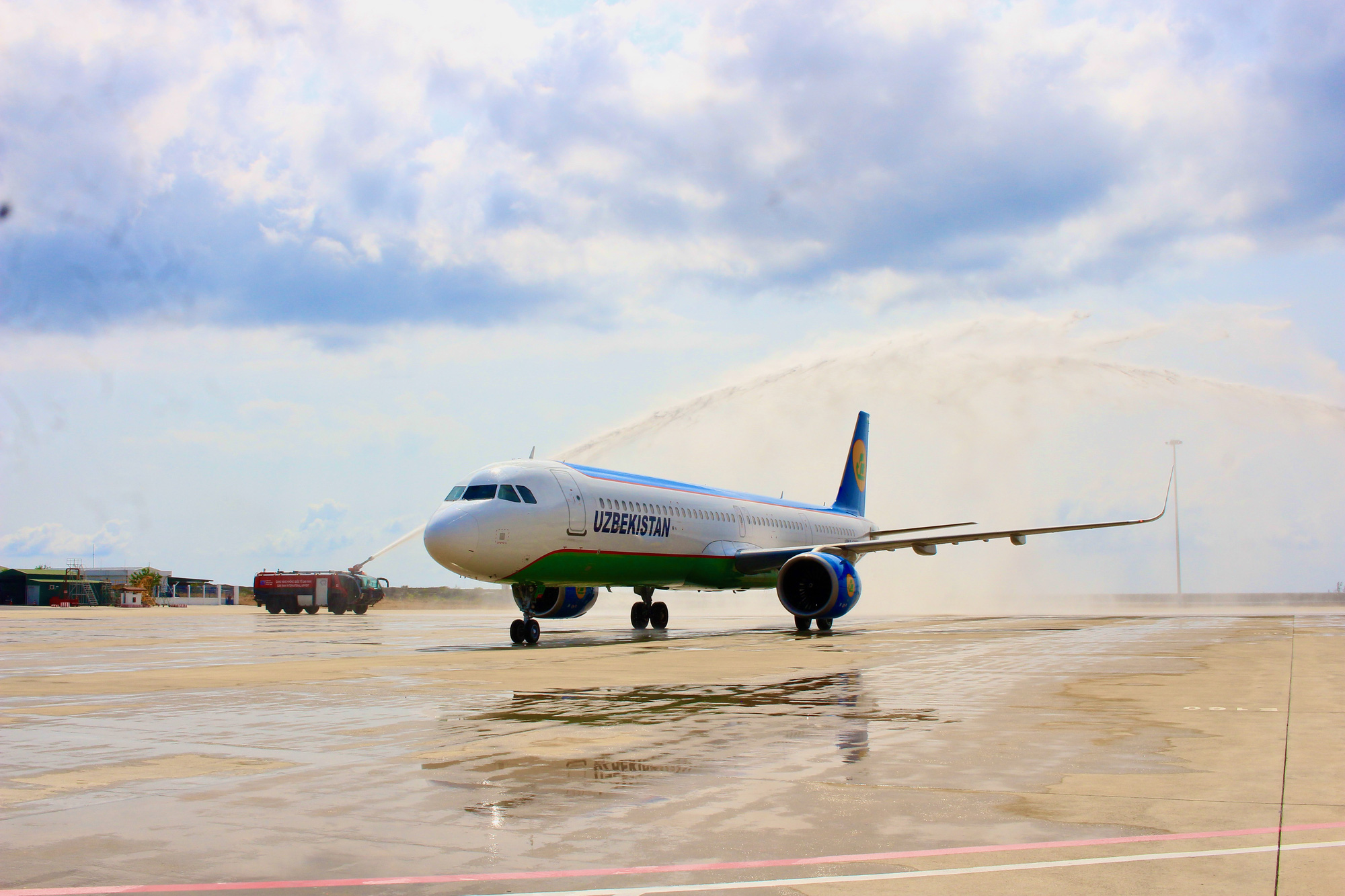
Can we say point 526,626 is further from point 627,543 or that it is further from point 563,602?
point 563,602

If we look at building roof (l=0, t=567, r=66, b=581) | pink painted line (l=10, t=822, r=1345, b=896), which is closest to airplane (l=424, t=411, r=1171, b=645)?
pink painted line (l=10, t=822, r=1345, b=896)

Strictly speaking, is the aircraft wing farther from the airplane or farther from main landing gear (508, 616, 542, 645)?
main landing gear (508, 616, 542, 645)

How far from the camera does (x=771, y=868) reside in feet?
15.4

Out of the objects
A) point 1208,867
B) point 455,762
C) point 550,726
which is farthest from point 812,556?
point 1208,867

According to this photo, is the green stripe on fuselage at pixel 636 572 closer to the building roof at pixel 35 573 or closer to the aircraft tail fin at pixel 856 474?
the aircraft tail fin at pixel 856 474

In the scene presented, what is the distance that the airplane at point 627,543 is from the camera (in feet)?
74.2

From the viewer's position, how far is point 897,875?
15.1 ft

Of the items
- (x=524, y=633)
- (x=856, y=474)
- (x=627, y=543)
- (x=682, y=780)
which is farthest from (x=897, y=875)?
(x=856, y=474)

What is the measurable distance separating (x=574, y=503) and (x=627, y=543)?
2.66 metres

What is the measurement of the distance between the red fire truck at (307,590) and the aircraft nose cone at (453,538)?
128 feet

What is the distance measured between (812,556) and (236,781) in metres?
21.7

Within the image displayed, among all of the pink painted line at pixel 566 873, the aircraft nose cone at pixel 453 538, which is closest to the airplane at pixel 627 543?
the aircraft nose cone at pixel 453 538

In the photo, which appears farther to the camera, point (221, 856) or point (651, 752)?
point (651, 752)

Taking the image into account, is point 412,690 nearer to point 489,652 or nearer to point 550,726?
point 550,726
